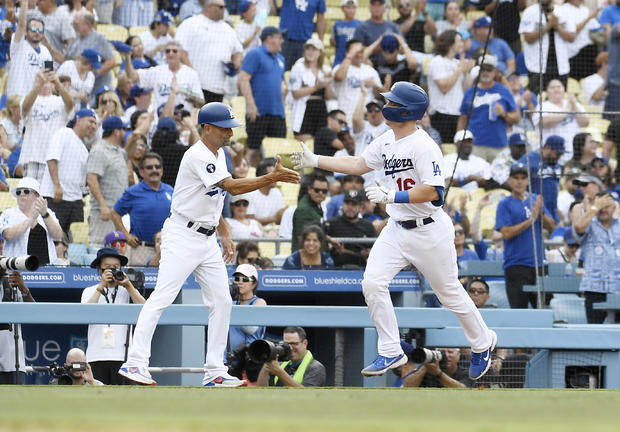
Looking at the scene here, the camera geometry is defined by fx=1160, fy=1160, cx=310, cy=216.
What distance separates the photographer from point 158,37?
16.1m

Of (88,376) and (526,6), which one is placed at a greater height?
(526,6)

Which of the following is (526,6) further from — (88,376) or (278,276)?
(88,376)

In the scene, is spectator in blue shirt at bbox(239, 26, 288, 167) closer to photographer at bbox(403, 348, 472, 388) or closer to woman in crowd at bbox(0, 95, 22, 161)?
woman in crowd at bbox(0, 95, 22, 161)

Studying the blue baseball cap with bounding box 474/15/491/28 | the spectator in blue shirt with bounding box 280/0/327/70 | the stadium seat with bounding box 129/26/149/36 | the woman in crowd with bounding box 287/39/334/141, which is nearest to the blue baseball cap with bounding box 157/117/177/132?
the woman in crowd with bounding box 287/39/334/141

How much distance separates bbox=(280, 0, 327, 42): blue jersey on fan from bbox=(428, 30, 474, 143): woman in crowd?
72.9 inches

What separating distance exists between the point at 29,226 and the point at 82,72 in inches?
174

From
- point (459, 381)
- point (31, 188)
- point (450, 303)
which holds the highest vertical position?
point (31, 188)

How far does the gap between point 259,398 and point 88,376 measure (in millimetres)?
2923

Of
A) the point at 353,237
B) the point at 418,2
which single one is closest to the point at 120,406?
the point at 353,237

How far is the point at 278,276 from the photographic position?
10812mm

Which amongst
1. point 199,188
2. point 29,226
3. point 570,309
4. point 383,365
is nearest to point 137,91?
point 29,226

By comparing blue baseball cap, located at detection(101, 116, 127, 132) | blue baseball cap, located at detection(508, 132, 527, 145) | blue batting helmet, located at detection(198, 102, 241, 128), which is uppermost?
blue baseball cap, located at detection(508, 132, 527, 145)

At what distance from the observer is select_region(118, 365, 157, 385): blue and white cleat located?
25.5 feet

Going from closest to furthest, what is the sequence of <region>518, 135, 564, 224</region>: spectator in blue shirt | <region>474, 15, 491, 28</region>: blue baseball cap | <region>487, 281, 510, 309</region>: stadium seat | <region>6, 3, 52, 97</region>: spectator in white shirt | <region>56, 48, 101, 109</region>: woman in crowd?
<region>487, 281, 510, 309</region>: stadium seat
<region>518, 135, 564, 224</region>: spectator in blue shirt
<region>6, 3, 52, 97</region>: spectator in white shirt
<region>56, 48, 101, 109</region>: woman in crowd
<region>474, 15, 491, 28</region>: blue baseball cap
